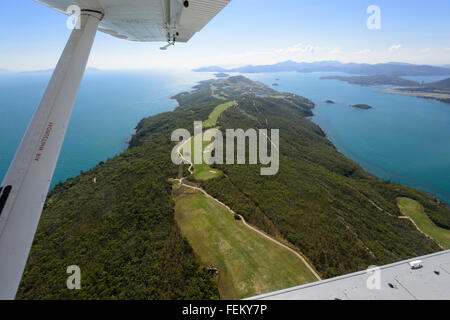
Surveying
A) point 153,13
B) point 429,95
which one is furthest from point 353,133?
point 429,95

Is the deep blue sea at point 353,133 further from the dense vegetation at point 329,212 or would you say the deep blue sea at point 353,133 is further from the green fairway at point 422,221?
the dense vegetation at point 329,212

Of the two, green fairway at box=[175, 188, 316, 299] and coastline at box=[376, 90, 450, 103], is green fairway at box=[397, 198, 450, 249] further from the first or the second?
coastline at box=[376, 90, 450, 103]

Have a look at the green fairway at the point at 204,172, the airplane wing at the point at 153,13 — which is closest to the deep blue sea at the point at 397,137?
the green fairway at the point at 204,172

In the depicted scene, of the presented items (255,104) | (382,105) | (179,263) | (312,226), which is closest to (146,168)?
(179,263)

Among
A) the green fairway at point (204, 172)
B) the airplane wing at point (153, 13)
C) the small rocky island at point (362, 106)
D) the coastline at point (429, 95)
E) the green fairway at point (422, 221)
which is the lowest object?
the green fairway at point (422, 221)

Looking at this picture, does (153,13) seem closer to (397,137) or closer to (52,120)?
(52,120)

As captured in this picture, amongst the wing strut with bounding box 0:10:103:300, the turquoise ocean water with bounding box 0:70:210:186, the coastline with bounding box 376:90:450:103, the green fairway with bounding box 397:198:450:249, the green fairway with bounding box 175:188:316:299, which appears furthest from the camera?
the coastline with bounding box 376:90:450:103

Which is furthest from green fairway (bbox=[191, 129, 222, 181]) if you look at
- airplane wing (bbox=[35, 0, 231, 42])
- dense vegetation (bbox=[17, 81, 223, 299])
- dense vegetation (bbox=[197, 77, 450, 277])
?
airplane wing (bbox=[35, 0, 231, 42])
